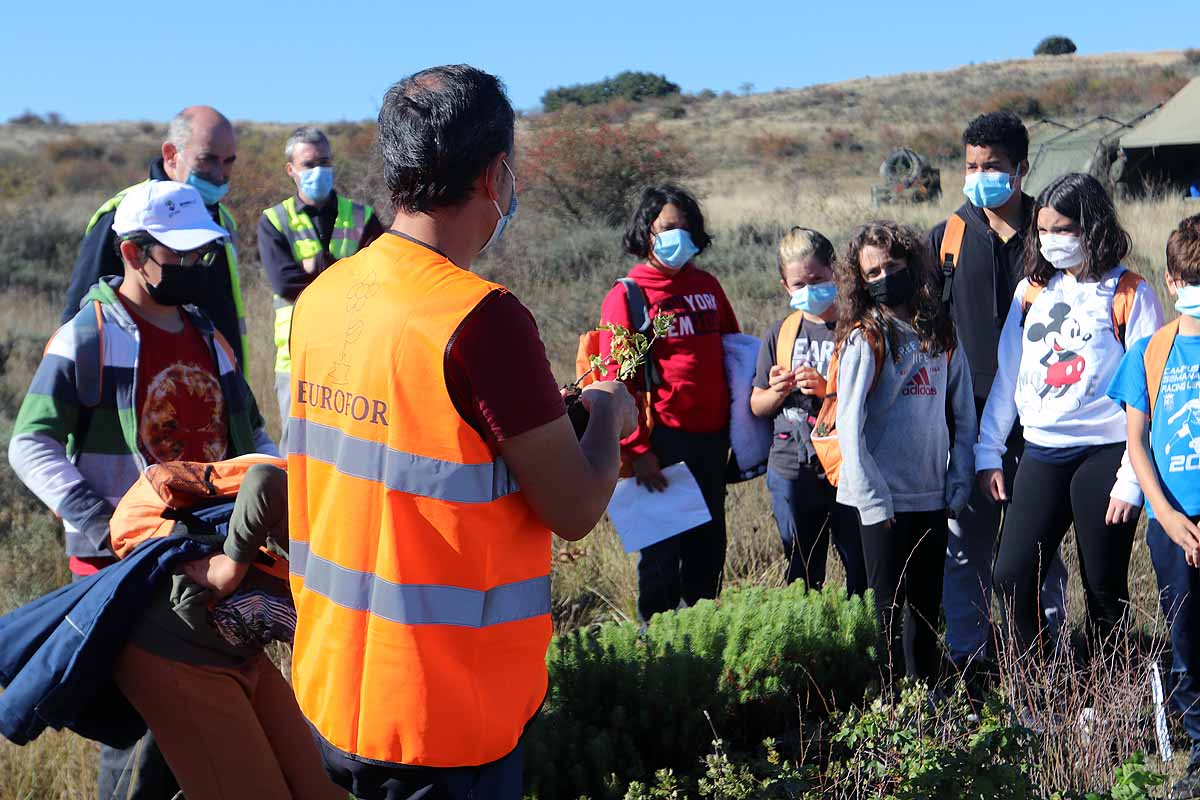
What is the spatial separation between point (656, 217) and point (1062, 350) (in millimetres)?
1876

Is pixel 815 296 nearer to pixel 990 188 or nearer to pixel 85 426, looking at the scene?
pixel 990 188

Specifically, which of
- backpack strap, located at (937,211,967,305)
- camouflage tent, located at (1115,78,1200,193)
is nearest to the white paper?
backpack strap, located at (937,211,967,305)

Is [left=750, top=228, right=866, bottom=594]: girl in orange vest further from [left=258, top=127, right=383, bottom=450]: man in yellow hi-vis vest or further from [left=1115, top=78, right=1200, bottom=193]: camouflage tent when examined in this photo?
[left=1115, top=78, right=1200, bottom=193]: camouflage tent

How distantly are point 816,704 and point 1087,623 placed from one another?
1192mm

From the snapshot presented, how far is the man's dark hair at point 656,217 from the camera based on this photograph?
5273mm

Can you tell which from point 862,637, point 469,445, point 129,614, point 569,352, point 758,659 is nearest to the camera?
point 469,445

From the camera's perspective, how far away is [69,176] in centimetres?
4175

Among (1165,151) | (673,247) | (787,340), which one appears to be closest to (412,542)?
(787,340)

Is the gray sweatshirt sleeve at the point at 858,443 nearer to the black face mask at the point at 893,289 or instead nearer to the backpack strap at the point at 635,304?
the black face mask at the point at 893,289

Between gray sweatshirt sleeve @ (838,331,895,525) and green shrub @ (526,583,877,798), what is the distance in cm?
36

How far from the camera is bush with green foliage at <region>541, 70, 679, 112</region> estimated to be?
71688mm

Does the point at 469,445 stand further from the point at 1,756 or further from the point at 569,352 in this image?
the point at 569,352

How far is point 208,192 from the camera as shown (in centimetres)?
526

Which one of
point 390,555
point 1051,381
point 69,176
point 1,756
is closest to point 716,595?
point 1051,381
